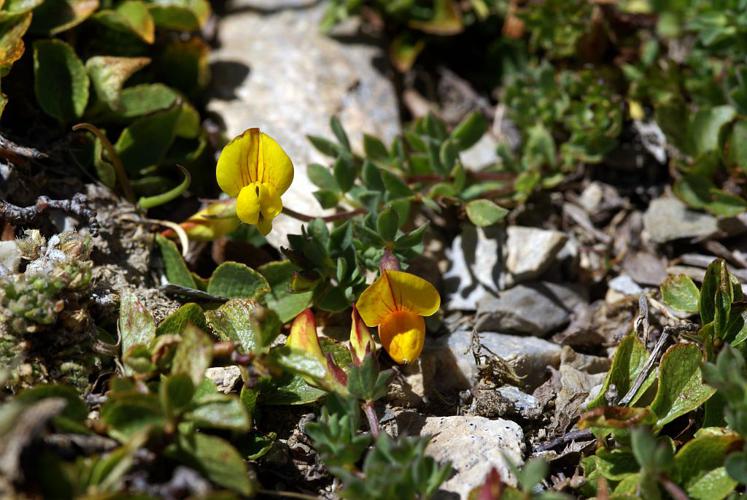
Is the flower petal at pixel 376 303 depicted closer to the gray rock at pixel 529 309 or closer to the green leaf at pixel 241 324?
the green leaf at pixel 241 324

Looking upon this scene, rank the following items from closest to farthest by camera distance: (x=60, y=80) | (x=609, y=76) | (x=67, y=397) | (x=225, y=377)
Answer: (x=67, y=397) → (x=225, y=377) → (x=60, y=80) → (x=609, y=76)

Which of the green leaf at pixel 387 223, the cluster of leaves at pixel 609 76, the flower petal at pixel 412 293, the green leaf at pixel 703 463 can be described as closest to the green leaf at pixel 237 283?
the green leaf at pixel 387 223

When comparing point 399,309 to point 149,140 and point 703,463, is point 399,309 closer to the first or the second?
point 703,463

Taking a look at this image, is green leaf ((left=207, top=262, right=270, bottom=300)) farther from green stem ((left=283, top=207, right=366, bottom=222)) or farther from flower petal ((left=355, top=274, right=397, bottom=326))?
flower petal ((left=355, top=274, right=397, bottom=326))

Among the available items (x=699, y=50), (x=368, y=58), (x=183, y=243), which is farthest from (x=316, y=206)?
(x=699, y=50)

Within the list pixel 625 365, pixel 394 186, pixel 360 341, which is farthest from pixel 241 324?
pixel 625 365
